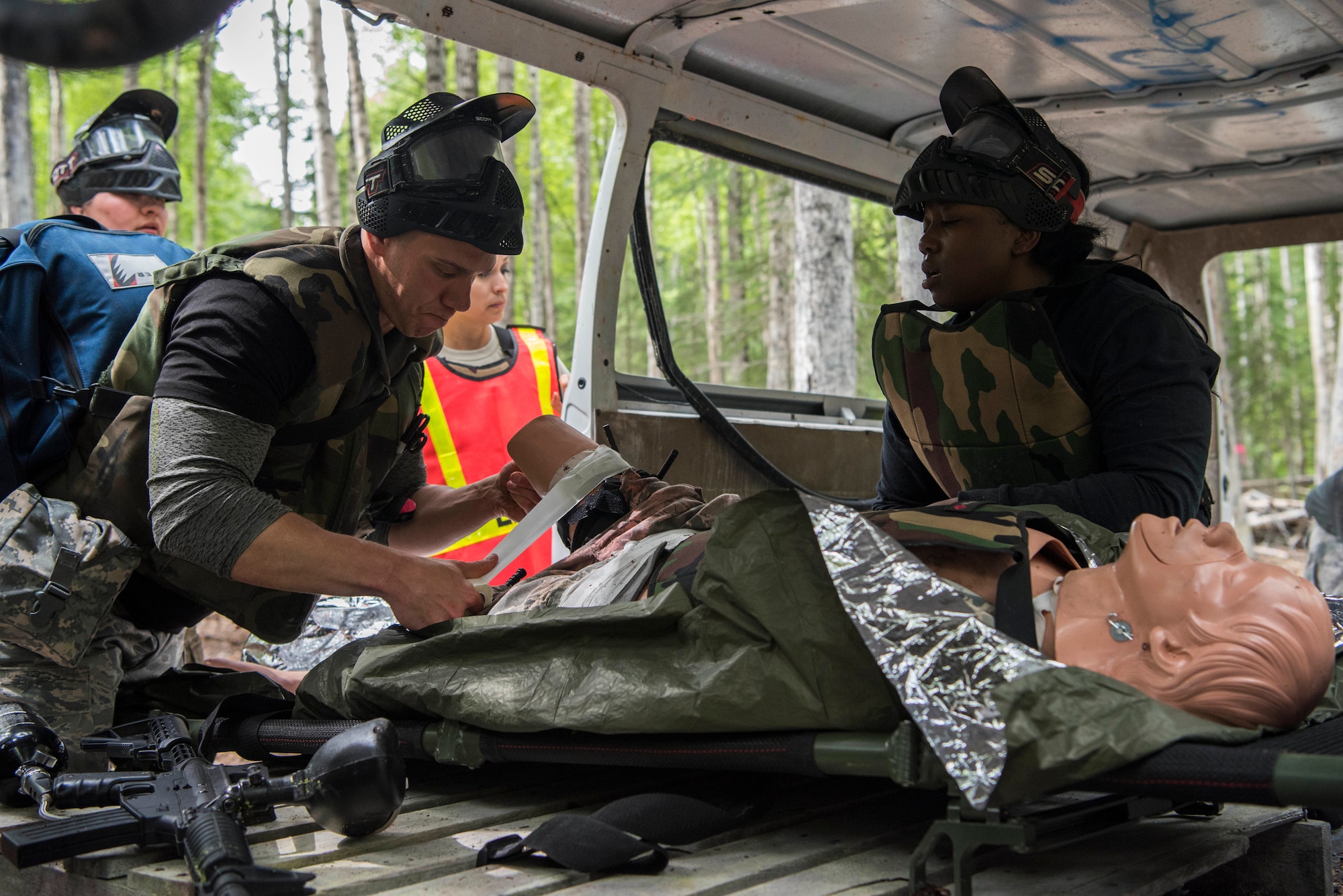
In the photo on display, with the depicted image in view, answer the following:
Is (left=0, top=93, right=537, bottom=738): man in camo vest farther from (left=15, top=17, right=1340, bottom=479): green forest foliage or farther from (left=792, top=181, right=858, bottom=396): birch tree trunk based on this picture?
(left=15, top=17, right=1340, bottom=479): green forest foliage

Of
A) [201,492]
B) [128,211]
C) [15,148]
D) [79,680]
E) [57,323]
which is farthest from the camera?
[15,148]

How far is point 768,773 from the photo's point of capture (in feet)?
7.82

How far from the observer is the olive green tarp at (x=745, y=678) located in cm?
165

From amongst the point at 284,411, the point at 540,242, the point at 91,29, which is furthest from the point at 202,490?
the point at 540,242

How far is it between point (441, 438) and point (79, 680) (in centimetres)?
273

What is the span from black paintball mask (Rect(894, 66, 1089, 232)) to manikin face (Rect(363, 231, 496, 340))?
4.07 feet

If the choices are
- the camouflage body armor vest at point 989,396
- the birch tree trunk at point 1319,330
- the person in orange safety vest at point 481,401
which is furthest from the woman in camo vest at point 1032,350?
the birch tree trunk at point 1319,330

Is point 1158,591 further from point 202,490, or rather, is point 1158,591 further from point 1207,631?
point 202,490

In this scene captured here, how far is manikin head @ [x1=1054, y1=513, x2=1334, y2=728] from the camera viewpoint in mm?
1796

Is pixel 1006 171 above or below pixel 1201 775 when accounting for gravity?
above

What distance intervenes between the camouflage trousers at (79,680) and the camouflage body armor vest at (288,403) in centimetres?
20

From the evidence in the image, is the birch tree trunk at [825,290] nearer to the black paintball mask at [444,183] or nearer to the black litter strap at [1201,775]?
the black paintball mask at [444,183]

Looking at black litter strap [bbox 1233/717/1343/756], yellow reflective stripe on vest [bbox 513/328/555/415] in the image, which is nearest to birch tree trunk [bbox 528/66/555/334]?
yellow reflective stripe on vest [bbox 513/328/555/415]

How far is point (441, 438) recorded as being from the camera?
542 cm
